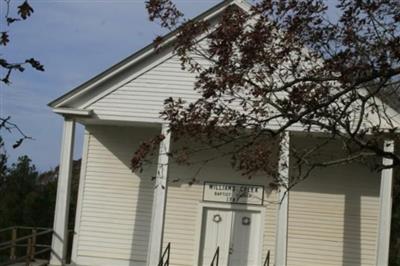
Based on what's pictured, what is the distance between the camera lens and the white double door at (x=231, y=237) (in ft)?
68.0

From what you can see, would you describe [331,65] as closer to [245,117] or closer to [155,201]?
[245,117]

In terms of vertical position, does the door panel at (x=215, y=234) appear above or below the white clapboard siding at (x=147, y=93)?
below

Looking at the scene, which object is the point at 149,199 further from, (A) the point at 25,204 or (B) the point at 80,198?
(A) the point at 25,204

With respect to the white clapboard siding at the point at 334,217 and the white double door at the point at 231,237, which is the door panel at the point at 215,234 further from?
the white clapboard siding at the point at 334,217

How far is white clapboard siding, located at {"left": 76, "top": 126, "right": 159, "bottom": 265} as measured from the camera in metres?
21.2

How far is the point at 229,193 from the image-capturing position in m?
20.9

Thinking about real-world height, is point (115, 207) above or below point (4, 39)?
below

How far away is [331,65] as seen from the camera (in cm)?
651

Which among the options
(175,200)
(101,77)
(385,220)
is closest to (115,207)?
(175,200)

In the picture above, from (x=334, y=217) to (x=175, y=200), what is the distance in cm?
481

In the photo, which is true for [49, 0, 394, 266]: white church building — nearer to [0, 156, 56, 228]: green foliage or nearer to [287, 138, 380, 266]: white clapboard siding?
[287, 138, 380, 266]: white clapboard siding

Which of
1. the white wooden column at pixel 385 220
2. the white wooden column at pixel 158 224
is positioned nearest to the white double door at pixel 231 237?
the white wooden column at pixel 158 224

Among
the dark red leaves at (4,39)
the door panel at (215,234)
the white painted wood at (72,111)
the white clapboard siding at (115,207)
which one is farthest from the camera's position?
the white clapboard siding at (115,207)

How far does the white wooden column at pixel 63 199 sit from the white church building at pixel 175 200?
28 millimetres
